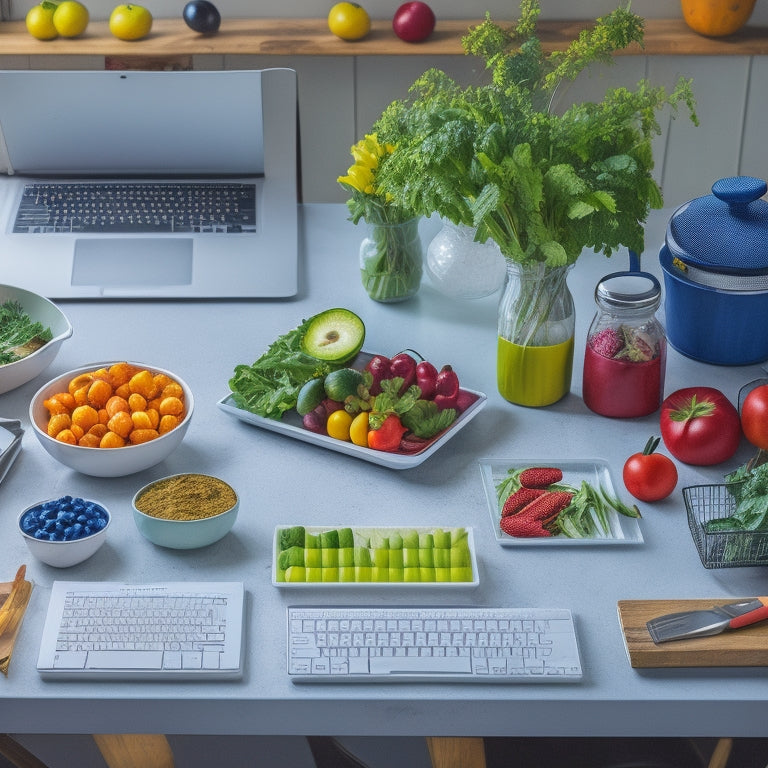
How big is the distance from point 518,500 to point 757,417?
35cm

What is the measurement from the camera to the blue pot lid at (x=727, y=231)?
149 cm

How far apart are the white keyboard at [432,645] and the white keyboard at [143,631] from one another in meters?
0.07

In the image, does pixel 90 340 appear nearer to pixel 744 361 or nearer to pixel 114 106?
pixel 114 106

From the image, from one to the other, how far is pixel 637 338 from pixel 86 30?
85.2 inches

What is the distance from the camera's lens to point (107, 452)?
1.30 metres

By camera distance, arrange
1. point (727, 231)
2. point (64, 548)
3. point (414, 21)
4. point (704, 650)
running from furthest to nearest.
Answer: point (414, 21) < point (727, 231) < point (64, 548) < point (704, 650)

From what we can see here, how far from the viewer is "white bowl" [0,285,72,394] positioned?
151 centimetres

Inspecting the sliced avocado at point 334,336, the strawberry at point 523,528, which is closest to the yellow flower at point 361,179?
the sliced avocado at point 334,336

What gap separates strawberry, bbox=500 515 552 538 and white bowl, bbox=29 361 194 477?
1.46 feet

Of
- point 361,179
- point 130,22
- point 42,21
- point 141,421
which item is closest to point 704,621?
point 141,421

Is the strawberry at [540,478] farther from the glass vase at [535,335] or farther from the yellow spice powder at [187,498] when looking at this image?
the yellow spice powder at [187,498]

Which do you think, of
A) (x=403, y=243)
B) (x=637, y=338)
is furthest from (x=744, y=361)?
(x=403, y=243)

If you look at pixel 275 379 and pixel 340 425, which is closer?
pixel 340 425

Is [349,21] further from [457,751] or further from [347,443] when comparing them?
[457,751]
